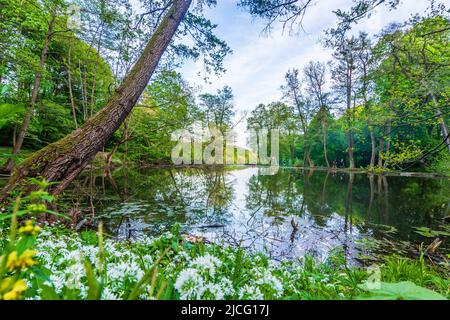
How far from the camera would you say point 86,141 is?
9.36 ft

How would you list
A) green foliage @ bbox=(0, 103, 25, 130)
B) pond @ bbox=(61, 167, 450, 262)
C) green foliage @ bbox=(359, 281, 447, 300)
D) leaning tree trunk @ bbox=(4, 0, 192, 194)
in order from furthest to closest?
pond @ bbox=(61, 167, 450, 262), leaning tree trunk @ bbox=(4, 0, 192, 194), green foliage @ bbox=(0, 103, 25, 130), green foliage @ bbox=(359, 281, 447, 300)

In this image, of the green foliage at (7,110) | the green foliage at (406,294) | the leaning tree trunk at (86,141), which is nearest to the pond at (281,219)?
the leaning tree trunk at (86,141)

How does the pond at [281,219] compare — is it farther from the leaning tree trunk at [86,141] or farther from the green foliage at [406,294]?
the green foliage at [406,294]

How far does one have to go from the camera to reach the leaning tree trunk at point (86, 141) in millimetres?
2652

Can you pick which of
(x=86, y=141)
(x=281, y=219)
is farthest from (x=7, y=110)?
(x=281, y=219)

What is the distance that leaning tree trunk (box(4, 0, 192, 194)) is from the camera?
265cm

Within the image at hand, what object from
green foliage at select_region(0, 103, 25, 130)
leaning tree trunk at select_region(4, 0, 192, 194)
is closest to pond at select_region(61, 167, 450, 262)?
leaning tree trunk at select_region(4, 0, 192, 194)

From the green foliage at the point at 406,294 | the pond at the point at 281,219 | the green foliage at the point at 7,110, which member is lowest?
the pond at the point at 281,219

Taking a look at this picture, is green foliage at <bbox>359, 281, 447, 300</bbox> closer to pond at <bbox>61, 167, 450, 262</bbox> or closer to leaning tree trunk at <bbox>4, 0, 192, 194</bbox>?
pond at <bbox>61, 167, 450, 262</bbox>

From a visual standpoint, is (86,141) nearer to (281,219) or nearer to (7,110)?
(7,110)

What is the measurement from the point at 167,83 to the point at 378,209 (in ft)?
45.3

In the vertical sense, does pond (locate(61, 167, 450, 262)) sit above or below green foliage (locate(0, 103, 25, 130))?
below

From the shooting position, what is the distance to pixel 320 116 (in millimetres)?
29578

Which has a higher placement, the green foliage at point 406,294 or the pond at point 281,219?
the green foliage at point 406,294
